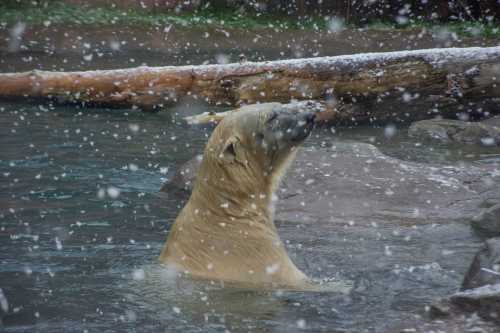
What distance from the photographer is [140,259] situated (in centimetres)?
562

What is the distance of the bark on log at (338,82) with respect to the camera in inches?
362

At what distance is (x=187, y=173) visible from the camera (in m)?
7.24

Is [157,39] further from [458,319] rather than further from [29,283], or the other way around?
[458,319]

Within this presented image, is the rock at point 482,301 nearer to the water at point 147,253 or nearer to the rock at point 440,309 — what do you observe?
the rock at point 440,309

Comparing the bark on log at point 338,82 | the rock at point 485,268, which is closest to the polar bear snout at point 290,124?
the rock at point 485,268

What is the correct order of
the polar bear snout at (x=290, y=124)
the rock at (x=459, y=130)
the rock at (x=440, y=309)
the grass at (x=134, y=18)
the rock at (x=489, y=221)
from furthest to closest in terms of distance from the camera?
the grass at (x=134, y=18)
the rock at (x=459, y=130)
the rock at (x=489, y=221)
the polar bear snout at (x=290, y=124)
the rock at (x=440, y=309)

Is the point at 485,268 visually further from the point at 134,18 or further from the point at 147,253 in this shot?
the point at 134,18

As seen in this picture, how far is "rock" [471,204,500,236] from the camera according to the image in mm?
5930

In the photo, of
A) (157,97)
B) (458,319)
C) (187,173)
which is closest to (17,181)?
(187,173)

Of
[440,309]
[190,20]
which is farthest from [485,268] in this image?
[190,20]

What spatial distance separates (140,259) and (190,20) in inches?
485

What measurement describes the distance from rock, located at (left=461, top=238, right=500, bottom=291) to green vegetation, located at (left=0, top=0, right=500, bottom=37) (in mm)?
12324

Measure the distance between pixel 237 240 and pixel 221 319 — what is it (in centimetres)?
71

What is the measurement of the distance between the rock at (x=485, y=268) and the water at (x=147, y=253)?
0.27m
